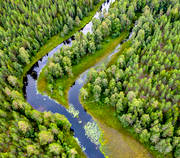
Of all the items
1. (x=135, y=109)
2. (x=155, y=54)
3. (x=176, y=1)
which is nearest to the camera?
(x=135, y=109)

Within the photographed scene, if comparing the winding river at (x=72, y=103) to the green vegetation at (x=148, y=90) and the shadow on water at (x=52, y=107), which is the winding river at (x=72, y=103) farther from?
the green vegetation at (x=148, y=90)

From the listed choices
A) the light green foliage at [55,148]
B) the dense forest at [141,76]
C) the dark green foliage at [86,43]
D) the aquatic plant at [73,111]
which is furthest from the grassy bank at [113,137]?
the dark green foliage at [86,43]

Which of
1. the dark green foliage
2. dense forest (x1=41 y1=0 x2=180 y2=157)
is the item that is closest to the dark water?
dense forest (x1=41 y1=0 x2=180 y2=157)

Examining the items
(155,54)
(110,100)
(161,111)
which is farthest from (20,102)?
(155,54)

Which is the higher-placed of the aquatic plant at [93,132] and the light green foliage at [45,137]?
the light green foliage at [45,137]

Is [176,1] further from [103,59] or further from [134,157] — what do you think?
[134,157]

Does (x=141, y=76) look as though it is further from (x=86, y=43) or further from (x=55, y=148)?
(x=55, y=148)

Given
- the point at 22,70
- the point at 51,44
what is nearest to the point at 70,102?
the point at 22,70
